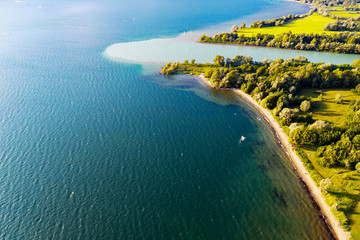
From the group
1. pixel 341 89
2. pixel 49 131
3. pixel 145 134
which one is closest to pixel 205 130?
pixel 145 134

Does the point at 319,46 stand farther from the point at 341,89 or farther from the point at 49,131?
the point at 49,131

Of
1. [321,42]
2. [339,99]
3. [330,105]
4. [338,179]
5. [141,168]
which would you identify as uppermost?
[321,42]

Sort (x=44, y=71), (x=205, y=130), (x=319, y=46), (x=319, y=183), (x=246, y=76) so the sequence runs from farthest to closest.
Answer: (x=319, y=46), (x=44, y=71), (x=246, y=76), (x=205, y=130), (x=319, y=183)

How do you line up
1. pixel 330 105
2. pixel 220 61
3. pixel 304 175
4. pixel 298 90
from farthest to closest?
pixel 220 61
pixel 298 90
pixel 330 105
pixel 304 175

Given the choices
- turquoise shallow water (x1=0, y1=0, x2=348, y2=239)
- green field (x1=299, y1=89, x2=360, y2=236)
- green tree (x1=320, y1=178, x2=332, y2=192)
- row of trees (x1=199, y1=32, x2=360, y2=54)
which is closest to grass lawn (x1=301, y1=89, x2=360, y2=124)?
green field (x1=299, y1=89, x2=360, y2=236)

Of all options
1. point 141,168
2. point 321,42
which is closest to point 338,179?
point 141,168

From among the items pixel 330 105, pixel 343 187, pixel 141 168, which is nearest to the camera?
pixel 343 187

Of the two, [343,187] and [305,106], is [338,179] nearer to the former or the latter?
[343,187]

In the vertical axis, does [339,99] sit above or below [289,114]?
below

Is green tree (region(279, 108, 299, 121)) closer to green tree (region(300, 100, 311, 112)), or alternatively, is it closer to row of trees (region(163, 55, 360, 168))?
row of trees (region(163, 55, 360, 168))
